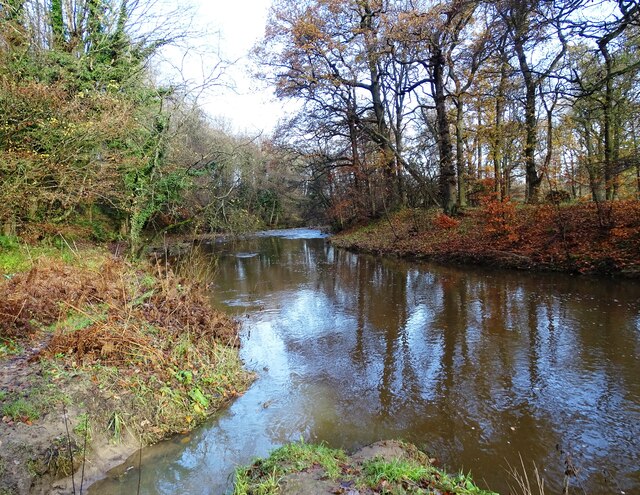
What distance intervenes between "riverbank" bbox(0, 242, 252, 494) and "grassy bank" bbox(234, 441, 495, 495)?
5.29ft

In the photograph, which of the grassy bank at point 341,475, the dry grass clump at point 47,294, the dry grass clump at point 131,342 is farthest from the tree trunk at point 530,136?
the dry grass clump at point 47,294

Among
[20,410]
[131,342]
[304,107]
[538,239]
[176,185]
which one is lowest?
[20,410]

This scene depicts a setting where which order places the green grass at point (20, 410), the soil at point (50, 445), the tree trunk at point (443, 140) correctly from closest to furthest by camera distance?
the soil at point (50, 445), the green grass at point (20, 410), the tree trunk at point (443, 140)

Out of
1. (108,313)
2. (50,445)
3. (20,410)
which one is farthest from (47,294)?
(50,445)

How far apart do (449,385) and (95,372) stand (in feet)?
16.1

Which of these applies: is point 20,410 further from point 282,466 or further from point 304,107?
point 304,107

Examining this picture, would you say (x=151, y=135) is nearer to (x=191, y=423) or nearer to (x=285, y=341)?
(x=285, y=341)

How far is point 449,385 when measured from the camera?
5621 mm

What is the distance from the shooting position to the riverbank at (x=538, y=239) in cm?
1161

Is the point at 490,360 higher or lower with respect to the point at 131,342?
lower

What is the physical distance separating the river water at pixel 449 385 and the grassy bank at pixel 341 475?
1.65 ft

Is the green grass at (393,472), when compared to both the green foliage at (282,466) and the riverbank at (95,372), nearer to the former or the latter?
the green foliage at (282,466)

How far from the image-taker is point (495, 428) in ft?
14.8

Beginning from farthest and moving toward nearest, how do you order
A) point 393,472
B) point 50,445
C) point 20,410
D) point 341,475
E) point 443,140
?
point 443,140
point 20,410
point 50,445
point 341,475
point 393,472
